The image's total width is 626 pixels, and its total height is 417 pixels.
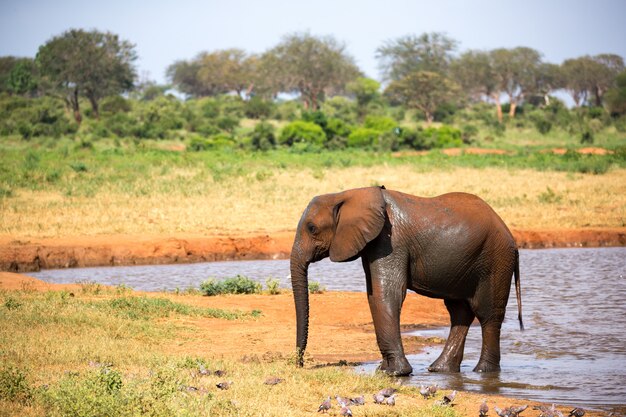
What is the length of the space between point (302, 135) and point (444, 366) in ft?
106

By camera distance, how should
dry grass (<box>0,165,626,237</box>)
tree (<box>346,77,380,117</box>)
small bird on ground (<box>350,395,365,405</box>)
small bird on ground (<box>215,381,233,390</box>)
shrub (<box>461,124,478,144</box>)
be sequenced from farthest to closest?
tree (<box>346,77,380,117</box>), shrub (<box>461,124,478,144</box>), dry grass (<box>0,165,626,237</box>), small bird on ground (<box>215,381,233,390</box>), small bird on ground (<box>350,395,365,405</box>)

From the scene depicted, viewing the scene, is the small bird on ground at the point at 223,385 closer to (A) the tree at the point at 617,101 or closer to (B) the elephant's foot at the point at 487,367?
(B) the elephant's foot at the point at 487,367

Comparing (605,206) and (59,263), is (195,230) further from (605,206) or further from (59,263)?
(605,206)

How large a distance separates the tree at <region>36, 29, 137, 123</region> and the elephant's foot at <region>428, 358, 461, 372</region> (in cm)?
4669

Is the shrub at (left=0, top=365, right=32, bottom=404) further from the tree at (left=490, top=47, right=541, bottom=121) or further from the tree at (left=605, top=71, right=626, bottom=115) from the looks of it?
the tree at (left=490, top=47, right=541, bottom=121)

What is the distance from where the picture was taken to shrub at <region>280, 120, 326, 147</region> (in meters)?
41.5

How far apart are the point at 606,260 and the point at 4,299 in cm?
1143

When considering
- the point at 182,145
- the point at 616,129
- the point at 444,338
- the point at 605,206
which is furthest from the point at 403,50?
the point at 444,338

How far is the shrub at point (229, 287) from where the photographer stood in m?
14.5

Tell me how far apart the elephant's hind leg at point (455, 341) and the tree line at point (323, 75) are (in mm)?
46724

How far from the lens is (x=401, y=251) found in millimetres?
9188

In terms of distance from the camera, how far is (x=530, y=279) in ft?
54.6

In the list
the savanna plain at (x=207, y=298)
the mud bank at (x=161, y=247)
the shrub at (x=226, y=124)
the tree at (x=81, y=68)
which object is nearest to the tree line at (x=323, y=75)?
the tree at (x=81, y=68)

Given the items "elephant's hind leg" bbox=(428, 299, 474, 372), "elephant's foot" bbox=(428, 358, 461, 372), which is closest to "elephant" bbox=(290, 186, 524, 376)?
"elephant's hind leg" bbox=(428, 299, 474, 372)
